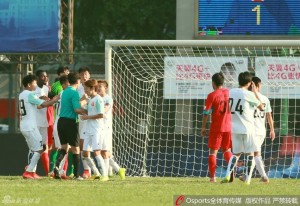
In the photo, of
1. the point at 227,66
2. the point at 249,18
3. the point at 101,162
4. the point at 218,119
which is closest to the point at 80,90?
the point at 101,162

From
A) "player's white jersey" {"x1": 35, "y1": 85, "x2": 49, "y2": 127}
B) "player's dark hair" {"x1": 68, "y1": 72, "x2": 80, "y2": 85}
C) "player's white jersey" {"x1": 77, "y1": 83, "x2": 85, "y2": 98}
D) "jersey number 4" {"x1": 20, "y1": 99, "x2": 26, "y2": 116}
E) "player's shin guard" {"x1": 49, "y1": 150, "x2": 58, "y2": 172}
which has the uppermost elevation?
"player's dark hair" {"x1": 68, "y1": 72, "x2": 80, "y2": 85}

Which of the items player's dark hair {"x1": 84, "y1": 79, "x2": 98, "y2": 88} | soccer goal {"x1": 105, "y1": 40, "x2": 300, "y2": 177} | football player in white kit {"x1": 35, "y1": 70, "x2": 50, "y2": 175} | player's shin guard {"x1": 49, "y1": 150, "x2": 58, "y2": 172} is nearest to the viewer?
player's dark hair {"x1": 84, "y1": 79, "x2": 98, "y2": 88}

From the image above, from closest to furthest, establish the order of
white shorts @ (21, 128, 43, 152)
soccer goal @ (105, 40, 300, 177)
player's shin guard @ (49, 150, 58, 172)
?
white shorts @ (21, 128, 43, 152) → player's shin guard @ (49, 150, 58, 172) → soccer goal @ (105, 40, 300, 177)

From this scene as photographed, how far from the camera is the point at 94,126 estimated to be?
17.7 metres

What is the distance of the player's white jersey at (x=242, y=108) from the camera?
17.2 m

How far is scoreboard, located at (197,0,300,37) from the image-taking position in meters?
21.7

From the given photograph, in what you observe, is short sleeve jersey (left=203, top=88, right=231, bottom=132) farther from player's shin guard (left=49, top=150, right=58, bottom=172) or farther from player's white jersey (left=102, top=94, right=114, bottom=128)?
player's shin guard (left=49, top=150, right=58, bottom=172)

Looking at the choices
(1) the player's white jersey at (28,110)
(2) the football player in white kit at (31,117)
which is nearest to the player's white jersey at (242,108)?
(2) the football player in white kit at (31,117)

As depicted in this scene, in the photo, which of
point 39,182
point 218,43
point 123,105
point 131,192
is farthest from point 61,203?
point 123,105

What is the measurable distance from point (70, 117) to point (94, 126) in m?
0.41

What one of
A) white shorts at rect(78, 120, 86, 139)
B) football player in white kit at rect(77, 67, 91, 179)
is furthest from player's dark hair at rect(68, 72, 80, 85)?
white shorts at rect(78, 120, 86, 139)

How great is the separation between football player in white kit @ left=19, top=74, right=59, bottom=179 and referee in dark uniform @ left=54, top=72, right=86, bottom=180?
0.27 meters

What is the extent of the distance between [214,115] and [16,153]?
735 cm

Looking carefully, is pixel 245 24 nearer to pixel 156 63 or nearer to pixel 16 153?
pixel 156 63
